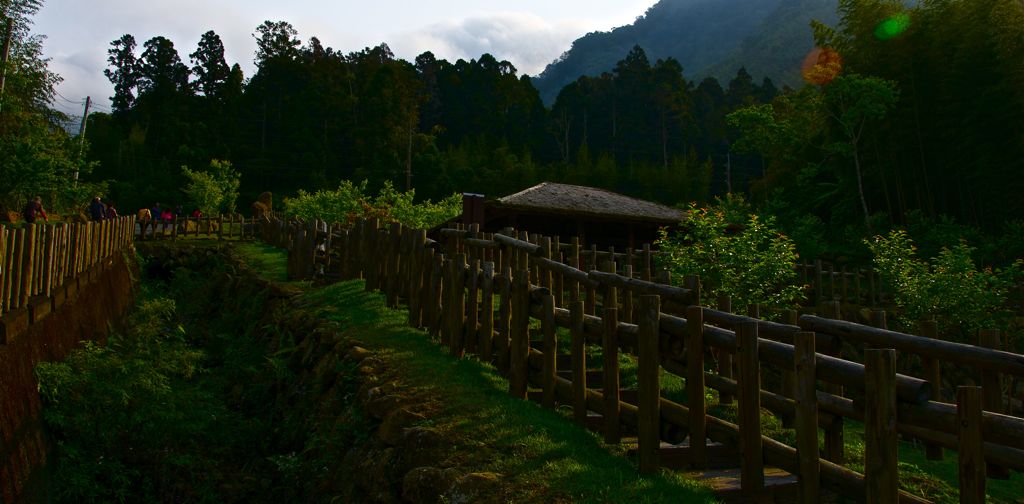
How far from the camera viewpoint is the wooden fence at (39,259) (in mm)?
7629

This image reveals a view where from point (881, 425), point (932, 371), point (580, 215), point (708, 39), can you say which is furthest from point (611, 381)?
point (708, 39)

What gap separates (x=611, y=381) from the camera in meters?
6.02

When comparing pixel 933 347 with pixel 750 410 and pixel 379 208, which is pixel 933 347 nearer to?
pixel 750 410

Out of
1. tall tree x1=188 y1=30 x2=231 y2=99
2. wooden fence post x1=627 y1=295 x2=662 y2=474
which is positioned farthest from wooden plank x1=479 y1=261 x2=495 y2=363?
tall tree x1=188 y1=30 x2=231 y2=99

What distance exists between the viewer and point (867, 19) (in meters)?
30.7

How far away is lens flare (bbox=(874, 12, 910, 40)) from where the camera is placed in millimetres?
29609

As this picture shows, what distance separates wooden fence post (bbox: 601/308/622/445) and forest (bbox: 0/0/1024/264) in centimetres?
2482

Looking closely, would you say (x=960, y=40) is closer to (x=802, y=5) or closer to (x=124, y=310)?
(x=124, y=310)

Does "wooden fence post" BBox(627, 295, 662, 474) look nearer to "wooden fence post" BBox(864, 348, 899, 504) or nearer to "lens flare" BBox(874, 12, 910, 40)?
"wooden fence post" BBox(864, 348, 899, 504)

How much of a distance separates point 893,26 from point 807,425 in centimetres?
3076

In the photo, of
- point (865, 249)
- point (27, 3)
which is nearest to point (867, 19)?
point (865, 249)

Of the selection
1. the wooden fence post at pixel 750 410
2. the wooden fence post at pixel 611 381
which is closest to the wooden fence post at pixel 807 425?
the wooden fence post at pixel 750 410

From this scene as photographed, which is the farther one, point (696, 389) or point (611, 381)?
point (611, 381)

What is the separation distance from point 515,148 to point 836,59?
1777 inches
